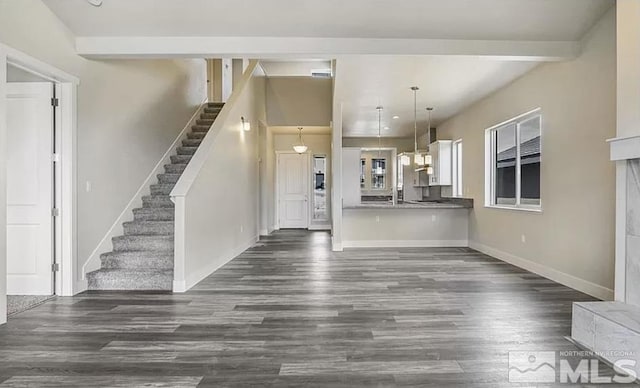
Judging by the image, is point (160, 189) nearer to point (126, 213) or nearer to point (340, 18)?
point (126, 213)

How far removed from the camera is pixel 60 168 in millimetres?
4137

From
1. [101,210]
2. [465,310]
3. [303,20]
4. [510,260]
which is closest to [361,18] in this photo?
[303,20]

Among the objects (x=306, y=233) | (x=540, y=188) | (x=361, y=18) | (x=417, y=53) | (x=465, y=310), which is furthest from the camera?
(x=306, y=233)

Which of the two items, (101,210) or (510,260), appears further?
(510,260)

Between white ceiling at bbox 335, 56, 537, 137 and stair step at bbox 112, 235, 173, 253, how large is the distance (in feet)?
10.4

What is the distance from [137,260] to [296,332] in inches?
104

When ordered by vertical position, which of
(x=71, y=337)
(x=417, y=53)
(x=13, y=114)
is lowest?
(x=71, y=337)

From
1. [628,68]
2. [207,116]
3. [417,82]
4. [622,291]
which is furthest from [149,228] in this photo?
[628,68]

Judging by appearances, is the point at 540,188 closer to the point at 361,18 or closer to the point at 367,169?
the point at 361,18

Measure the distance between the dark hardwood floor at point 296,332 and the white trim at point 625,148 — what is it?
140cm

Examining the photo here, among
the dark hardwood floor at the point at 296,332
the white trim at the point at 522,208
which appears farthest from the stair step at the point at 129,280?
the white trim at the point at 522,208

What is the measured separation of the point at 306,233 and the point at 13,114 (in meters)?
7.12

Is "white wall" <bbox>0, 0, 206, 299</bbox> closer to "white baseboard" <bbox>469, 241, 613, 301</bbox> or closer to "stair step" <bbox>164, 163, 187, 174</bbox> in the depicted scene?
"stair step" <bbox>164, 163, 187, 174</bbox>

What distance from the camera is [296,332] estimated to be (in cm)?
308
